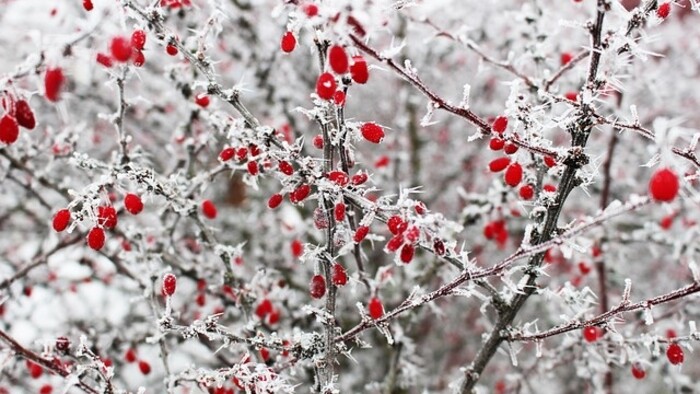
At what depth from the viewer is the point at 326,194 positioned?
1842mm

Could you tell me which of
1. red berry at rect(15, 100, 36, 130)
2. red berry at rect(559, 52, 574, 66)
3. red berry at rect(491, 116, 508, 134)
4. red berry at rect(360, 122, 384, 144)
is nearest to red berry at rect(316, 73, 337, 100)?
red berry at rect(360, 122, 384, 144)

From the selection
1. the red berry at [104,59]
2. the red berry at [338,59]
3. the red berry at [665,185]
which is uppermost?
the red berry at [104,59]

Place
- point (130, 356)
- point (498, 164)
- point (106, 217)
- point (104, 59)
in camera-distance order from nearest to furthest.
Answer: point (104, 59)
point (106, 217)
point (498, 164)
point (130, 356)

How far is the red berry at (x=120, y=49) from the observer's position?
1464 mm

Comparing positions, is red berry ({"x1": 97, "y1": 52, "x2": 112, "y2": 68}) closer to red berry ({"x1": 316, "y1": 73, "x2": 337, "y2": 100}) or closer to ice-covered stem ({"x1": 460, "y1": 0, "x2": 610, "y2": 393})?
red berry ({"x1": 316, "y1": 73, "x2": 337, "y2": 100})

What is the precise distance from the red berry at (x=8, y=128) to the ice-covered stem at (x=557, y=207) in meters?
1.50

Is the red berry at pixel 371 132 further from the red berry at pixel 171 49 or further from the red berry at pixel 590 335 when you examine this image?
the red berry at pixel 590 335

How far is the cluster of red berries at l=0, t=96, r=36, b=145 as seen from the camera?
165 centimetres

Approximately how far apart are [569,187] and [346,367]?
411 centimetres

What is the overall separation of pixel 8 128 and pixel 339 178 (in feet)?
2.85

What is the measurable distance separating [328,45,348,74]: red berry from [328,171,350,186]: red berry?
362 millimetres

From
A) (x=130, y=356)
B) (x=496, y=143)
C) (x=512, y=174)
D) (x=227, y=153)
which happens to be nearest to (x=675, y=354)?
(x=512, y=174)

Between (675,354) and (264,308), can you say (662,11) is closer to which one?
(675,354)

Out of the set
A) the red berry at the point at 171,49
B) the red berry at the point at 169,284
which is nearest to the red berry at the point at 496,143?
the red berry at the point at 171,49
